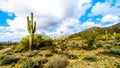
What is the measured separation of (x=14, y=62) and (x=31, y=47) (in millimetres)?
3201

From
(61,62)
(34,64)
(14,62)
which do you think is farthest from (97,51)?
(14,62)

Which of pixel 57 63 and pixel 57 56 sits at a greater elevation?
pixel 57 56

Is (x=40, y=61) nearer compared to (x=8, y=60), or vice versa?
(x=40, y=61)

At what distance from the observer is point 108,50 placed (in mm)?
15711

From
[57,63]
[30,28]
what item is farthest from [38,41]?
[57,63]

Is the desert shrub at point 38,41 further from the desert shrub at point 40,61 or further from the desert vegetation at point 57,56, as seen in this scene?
the desert shrub at point 40,61

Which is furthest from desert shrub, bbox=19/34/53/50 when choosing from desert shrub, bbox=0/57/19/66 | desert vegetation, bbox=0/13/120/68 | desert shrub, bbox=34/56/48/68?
desert shrub, bbox=34/56/48/68

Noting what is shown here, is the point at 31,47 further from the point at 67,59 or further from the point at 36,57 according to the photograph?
the point at 67,59

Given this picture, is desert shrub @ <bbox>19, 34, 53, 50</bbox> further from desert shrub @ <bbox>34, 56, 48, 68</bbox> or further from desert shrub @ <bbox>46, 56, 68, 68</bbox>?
desert shrub @ <bbox>46, 56, 68, 68</bbox>

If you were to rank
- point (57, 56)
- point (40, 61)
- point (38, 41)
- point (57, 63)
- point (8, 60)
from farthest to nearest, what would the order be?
point (38, 41) < point (8, 60) < point (57, 56) < point (40, 61) < point (57, 63)

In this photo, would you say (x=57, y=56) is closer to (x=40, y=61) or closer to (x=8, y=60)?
(x=40, y=61)

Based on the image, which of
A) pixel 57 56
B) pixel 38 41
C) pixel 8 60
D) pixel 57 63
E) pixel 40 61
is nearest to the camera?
pixel 57 63

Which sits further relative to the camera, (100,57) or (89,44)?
(89,44)

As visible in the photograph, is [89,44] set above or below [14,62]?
above
